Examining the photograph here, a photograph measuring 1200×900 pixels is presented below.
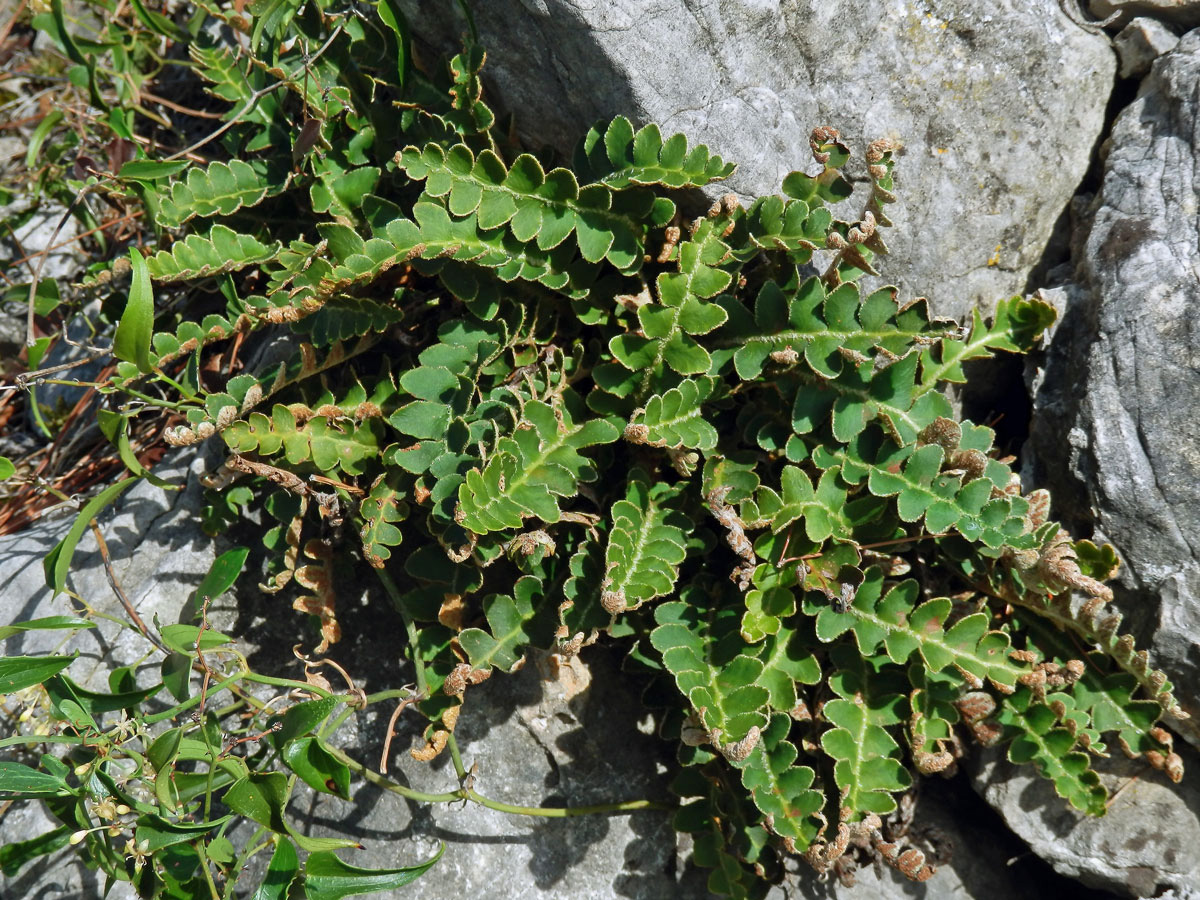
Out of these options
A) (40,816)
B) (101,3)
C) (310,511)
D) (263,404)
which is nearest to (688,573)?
(310,511)

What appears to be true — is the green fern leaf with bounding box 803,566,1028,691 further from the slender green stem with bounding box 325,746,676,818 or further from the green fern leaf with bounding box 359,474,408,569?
the green fern leaf with bounding box 359,474,408,569

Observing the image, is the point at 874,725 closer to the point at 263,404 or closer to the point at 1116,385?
the point at 1116,385

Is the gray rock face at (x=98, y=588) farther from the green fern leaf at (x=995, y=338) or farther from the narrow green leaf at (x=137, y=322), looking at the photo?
the green fern leaf at (x=995, y=338)

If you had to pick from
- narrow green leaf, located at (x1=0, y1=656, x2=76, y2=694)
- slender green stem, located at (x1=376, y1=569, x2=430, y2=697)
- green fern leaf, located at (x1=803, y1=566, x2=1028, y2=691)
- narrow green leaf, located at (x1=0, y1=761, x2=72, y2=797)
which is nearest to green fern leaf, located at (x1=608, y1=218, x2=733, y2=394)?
green fern leaf, located at (x1=803, y1=566, x2=1028, y2=691)

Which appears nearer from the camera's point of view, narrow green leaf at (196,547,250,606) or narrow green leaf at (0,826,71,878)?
narrow green leaf at (0,826,71,878)

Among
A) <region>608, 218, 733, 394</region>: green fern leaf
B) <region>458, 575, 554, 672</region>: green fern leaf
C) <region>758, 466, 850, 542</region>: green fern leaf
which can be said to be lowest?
→ <region>458, 575, 554, 672</region>: green fern leaf

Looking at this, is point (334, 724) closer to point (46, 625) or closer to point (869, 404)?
point (46, 625)
